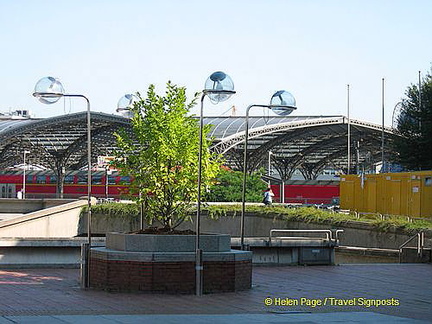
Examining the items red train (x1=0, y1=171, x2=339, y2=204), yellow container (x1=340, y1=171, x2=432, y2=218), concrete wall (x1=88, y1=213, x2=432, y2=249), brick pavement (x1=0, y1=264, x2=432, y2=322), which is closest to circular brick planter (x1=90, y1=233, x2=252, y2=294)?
brick pavement (x1=0, y1=264, x2=432, y2=322)

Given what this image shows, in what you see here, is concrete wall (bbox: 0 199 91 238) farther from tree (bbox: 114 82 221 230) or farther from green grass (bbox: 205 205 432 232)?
tree (bbox: 114 82 221 230)

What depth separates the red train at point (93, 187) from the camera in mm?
93562

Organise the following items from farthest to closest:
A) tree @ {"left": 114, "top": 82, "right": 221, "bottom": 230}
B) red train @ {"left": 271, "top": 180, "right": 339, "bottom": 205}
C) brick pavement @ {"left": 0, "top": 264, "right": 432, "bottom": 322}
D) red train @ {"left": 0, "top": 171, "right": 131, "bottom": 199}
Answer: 1. red train @ {"left": 0, "top": 171, "right": 131, "bottom": 199}
2. red train @ {"left": 271, "top": 180, "right": 339, "bottom": 205}
3. tree @ {"left": 114, "top": 82, "right": 221, "bottom": 230}
4. brick pavement @ {"left": 0, "top": 264, "right": 432, "bottom": 322}

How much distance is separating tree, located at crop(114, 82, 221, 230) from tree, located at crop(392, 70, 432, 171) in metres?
37.5

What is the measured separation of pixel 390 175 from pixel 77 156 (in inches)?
2946

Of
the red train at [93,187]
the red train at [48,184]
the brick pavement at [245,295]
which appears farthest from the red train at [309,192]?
the brick pavement at [245,295]

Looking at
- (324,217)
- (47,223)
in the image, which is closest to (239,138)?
(47,223)

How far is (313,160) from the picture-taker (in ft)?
387

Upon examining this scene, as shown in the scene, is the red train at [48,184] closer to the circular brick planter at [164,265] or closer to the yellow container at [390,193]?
the yellow container at [390,193]

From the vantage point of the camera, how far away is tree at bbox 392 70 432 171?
55.2m

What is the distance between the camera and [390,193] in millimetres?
44938

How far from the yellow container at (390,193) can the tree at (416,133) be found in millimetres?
6376

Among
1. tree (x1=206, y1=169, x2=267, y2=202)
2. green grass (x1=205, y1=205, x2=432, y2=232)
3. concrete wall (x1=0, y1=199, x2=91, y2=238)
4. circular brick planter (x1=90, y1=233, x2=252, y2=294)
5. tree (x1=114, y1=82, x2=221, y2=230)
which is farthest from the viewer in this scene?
tree (x1=206, y1=169, x2=267, y2=202)

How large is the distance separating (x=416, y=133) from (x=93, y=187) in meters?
47.6
